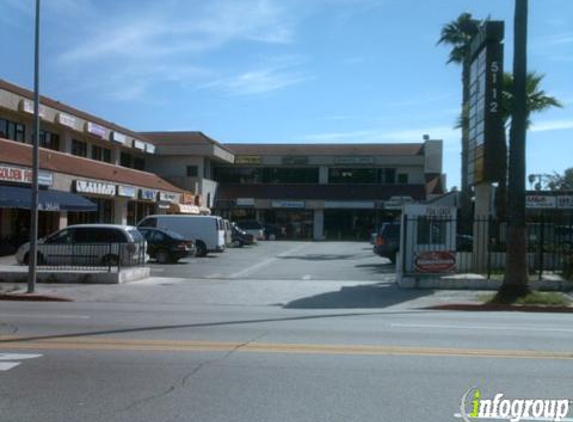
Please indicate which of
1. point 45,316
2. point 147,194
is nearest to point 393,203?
point 147,194

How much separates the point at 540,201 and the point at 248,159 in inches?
1270

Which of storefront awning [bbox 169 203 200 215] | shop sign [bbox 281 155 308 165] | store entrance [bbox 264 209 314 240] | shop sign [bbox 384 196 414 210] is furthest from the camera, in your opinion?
shop sign [bbox 281 155 308 165]

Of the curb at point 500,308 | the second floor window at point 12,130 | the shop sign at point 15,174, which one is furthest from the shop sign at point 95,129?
the curb at point 500,308

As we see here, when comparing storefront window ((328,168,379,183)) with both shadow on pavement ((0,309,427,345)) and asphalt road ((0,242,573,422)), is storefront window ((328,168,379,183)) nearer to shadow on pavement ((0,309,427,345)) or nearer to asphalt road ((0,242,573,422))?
asphalt road ((0,242,573,422))

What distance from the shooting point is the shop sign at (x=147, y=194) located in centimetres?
4333

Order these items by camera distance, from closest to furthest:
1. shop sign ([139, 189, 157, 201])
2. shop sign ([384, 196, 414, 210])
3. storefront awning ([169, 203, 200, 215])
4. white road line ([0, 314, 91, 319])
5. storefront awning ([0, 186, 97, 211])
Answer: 1. white road line ([0, 314, 91, 319])
2. storefront awning ([0, 186, 97, 211])
3. shop sign ([139, 189, 157, 201])
4. storefront awning ([169, 203, 200, 215])
5. shop sign ([384, 196, 414, 210])

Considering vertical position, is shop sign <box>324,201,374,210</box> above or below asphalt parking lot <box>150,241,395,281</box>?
above

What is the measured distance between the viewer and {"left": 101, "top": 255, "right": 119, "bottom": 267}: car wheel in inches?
865

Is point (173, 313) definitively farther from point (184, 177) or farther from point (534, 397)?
point (184, 177)

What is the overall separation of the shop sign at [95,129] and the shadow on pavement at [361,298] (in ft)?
83.8

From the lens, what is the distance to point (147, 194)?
44250mm

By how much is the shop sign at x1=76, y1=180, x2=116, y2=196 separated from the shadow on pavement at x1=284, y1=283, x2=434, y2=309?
62.1 feet

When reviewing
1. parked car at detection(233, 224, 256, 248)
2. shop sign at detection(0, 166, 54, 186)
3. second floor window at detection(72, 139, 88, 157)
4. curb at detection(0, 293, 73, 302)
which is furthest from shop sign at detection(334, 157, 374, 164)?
curb at detection(0, 293, 73, 302)

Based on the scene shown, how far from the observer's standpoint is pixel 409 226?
72.2ft
